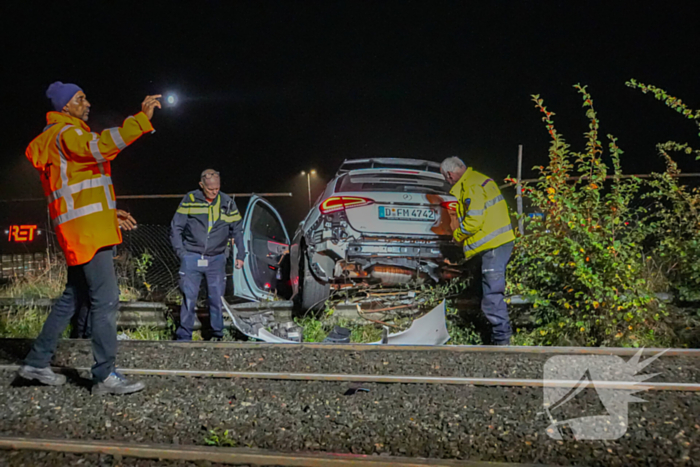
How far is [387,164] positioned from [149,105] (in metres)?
3.25

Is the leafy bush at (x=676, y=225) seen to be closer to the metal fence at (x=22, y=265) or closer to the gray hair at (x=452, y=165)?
the gray hair at (x=452, y=165)

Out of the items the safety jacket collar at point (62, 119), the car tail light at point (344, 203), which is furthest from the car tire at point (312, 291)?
the safety jacket collar at point (62, 119)

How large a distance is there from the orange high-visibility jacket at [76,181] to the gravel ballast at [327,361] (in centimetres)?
129

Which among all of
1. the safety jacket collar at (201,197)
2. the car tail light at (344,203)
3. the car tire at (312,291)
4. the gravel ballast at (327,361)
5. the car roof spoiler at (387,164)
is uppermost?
the car roof spoiler at (387,164)

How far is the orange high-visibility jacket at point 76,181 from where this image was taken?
124 inches

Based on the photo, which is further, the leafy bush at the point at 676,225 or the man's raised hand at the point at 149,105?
the leafy bush at the point at 676,225

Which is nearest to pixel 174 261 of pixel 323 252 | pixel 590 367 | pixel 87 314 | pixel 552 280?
pixel 87 314

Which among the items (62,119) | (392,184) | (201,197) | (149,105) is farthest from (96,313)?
(392,184)

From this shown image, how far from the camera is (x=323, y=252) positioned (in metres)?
5.40

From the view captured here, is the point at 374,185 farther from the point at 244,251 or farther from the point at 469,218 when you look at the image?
the point at 244,251

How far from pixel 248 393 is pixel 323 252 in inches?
89.9

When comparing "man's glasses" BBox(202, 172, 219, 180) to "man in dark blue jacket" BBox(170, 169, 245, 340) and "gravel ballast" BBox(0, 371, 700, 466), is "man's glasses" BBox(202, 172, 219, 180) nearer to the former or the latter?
"man in dark blue jacket" BBox(170, 169, 245, 340)
